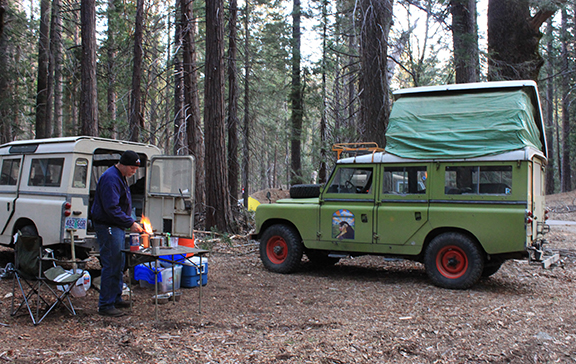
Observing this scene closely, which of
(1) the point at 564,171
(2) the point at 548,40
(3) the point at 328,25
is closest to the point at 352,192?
(3) the point at 328,25

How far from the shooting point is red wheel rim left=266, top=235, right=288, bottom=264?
8.18 m

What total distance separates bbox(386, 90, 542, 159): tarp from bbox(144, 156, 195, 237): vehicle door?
3512 millimetres

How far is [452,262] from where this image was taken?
6.79m

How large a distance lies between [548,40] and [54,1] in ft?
79.8

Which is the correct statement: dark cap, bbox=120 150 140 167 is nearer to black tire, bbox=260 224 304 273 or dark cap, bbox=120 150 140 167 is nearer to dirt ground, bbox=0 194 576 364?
dirt ground, bbox=0 194 576 364

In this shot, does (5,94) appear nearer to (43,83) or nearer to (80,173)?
(43,83)

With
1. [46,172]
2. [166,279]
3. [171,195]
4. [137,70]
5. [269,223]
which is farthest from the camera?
[137,70]

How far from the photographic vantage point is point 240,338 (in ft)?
15.1

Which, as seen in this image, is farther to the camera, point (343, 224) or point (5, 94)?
point (5, 94)

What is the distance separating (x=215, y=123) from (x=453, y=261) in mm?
7347

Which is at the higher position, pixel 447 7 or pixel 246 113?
pixel 447 7


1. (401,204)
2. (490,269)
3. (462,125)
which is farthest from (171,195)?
(490,269)

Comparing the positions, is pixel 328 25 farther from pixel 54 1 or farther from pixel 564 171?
pixel 564 171

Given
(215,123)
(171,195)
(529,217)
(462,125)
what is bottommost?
(529,217)
